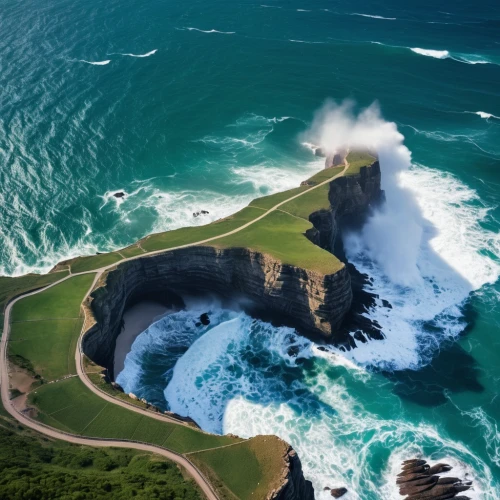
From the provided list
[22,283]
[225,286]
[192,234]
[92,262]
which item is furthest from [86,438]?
[192,234]

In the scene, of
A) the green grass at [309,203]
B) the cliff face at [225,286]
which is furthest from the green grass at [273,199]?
the cliff face at [225,286]

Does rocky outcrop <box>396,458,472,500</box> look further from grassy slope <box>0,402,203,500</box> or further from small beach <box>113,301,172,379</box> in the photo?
small beach <box>113,301,172,379</box>

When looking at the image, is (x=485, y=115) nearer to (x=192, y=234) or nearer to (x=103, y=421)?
(x=192, y=234)

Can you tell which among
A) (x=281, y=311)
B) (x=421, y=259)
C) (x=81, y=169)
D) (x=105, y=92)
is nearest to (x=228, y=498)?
(x=281, y=311)

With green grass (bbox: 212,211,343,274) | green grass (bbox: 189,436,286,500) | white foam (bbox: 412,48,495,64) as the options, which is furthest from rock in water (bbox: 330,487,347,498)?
white foam (bbox: 412,48,495,64)

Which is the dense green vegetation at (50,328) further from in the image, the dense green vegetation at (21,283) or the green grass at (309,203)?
the green grass at (309,203)

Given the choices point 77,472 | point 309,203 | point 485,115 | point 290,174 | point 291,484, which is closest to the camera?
point 77,472
